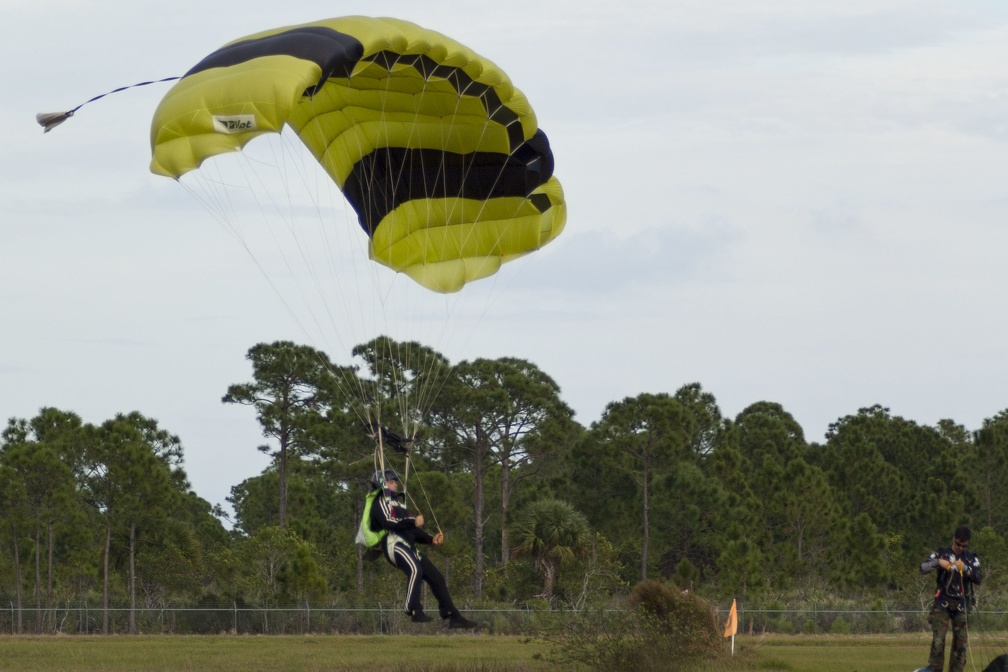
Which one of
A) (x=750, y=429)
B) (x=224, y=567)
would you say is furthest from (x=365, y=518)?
(x=750, y=429)

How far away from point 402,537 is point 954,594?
615 centimetres

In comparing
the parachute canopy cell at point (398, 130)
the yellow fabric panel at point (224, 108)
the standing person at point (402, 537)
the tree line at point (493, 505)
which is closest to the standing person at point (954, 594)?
the standing person at point (402, 537)

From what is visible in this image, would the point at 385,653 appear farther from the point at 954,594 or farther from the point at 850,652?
the point at 954,594

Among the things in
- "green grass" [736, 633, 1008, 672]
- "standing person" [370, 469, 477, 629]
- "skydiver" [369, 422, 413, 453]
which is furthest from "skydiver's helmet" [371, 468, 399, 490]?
"green grass" [736, 633, 1008, 672]

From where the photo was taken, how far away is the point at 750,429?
75.4m

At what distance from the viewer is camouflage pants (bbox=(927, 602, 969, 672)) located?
1548cm

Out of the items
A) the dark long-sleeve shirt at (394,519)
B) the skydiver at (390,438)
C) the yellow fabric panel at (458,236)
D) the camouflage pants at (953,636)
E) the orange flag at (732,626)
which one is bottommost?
the orange flag at (732,626)

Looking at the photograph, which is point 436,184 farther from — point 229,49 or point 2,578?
point 2,578

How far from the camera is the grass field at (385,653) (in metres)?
20.6

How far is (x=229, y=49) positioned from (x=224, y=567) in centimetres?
3138

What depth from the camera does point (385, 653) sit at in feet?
81.1

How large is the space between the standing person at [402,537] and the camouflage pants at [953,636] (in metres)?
5.25

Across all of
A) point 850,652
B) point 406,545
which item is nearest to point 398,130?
point 406,545

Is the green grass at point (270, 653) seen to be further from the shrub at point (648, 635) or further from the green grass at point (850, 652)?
the green grass at point (850, 652)
